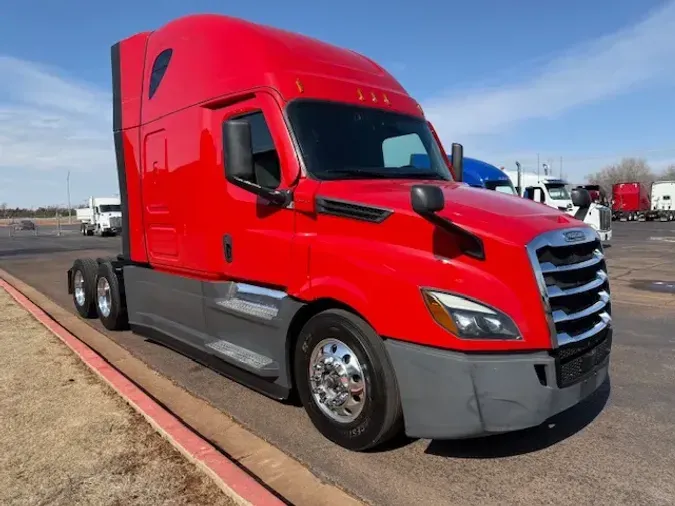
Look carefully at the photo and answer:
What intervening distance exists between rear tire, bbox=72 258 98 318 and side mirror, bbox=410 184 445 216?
6272mm

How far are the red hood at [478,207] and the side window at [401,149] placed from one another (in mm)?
456

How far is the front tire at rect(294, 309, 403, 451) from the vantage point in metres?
3.52

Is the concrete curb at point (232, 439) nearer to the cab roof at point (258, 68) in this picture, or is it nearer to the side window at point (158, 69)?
the cab roof at point (258, 68)

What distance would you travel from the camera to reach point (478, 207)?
11.7ft

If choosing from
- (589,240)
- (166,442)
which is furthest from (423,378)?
(166,442)

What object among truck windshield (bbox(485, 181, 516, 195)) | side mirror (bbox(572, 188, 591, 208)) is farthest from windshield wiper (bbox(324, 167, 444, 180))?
truck windshield (bbox(485, 181, 516, 195))

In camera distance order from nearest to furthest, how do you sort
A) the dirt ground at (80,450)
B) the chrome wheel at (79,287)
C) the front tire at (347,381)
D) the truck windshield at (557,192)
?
the dirt ground at (80,450) → the front tire at (347,381) → the chrome wheel at (79,287) → the truck windshield at (557,192)

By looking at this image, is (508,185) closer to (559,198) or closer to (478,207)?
(559,198)

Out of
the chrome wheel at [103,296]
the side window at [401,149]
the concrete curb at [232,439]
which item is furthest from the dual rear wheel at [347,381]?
the chrome wheel at [103,296]

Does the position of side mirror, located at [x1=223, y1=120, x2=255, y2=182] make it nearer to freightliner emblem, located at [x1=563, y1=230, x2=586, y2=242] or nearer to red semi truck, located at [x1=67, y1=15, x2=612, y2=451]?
red semi truck, located at [x1=67, y1=15, x2=612, y2=451]

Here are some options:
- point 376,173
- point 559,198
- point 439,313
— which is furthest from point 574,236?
point 559,198

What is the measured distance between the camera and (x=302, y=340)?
4.06 m

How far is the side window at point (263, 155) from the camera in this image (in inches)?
170

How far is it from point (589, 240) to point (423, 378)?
1.50 metres
